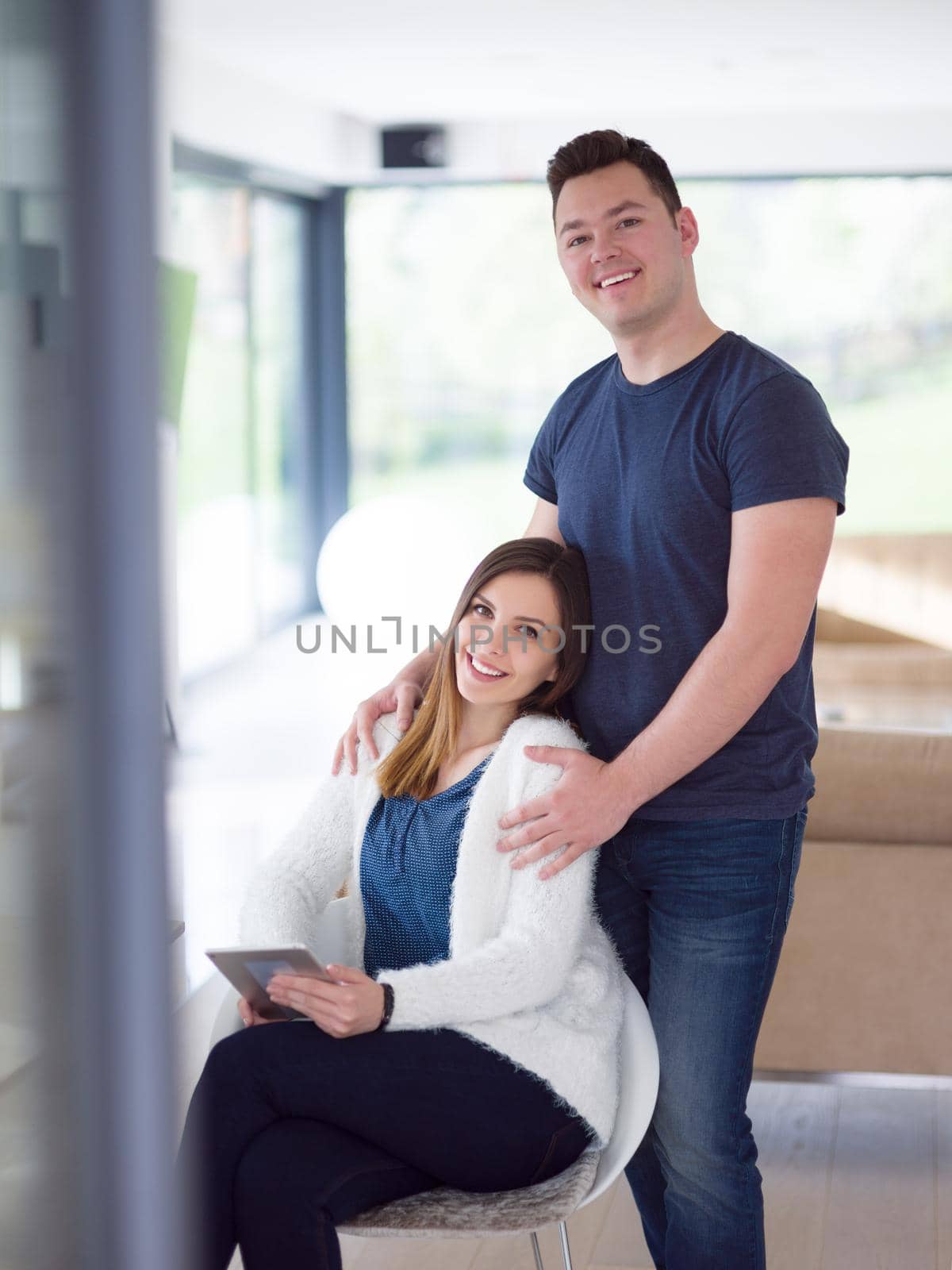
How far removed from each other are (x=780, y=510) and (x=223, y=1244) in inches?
35.7

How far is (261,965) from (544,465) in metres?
0.74

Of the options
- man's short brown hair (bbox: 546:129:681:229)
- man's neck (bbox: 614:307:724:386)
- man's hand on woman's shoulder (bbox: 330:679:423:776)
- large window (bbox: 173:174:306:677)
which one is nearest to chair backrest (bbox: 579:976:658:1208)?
man's hand on woman's shoulder (bbox: 330:679:423:776)

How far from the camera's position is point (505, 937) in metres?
1.48

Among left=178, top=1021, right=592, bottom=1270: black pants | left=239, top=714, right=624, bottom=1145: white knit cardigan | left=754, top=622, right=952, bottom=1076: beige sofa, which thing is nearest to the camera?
left=178, top=1021, right=592, bottom=1270: black pants

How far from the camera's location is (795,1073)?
2.37 metres

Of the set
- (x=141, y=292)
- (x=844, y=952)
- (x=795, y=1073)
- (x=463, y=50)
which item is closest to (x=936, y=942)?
(x=844, y=952)

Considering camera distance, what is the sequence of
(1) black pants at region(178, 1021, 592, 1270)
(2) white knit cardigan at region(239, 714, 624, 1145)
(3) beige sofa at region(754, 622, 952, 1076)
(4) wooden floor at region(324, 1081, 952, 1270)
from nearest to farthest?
(1) black pants at region(178, 1021, 592, 1270), (2) white knit cardigan at region(239, 714, 624, 1145), (4) wooden floor at region(324, 1081, 952, 1270), (3) beige sofa at region(754, 622, 952, 1076)

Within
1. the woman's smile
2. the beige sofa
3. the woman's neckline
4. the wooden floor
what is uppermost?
the woman's smile

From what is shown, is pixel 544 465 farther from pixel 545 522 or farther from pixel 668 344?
pixel 668 344

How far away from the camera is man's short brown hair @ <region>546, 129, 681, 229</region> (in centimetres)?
153

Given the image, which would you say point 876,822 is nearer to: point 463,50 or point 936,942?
point 936,942

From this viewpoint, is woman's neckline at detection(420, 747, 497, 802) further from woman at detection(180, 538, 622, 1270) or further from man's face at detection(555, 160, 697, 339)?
man's face at detection(555, 160, 697, 339)

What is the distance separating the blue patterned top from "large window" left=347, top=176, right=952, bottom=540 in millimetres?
6660

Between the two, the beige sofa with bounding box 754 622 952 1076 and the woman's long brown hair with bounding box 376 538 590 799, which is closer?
the woman's long brown hair with bounding box 376 538 590 799
